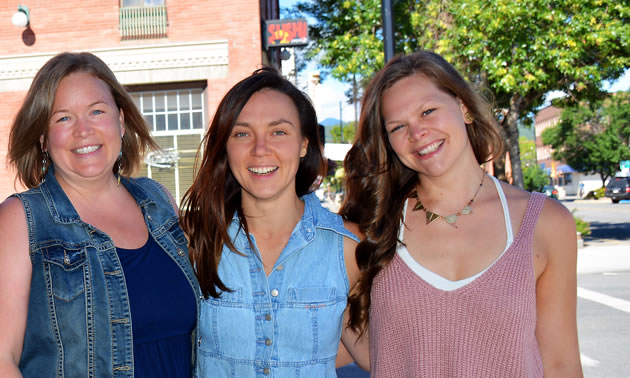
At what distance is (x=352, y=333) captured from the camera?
3004 millimetres

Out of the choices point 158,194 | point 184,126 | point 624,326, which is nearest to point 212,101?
point 184,126

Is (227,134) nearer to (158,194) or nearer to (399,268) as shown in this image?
(158,194)

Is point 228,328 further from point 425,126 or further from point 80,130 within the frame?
point 425,126

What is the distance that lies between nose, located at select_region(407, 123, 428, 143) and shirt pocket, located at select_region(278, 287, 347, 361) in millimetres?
781

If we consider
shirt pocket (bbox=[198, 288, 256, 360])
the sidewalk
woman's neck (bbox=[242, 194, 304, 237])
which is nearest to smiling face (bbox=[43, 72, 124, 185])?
woman's neck (bbox=[242, 194, 304, 237])

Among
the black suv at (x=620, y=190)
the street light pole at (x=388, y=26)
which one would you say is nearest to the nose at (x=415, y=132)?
the street light pole at (x=388, y=26)

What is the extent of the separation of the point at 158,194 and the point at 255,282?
0.76m

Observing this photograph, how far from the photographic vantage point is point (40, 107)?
253cm

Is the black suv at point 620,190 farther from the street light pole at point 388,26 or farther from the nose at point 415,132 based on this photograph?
the nose at point 415,132

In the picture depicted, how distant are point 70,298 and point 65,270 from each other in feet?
0.38

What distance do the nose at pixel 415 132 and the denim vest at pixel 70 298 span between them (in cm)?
141

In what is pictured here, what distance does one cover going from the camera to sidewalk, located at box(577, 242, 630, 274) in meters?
12.0

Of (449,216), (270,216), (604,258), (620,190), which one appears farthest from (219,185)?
(620,190)

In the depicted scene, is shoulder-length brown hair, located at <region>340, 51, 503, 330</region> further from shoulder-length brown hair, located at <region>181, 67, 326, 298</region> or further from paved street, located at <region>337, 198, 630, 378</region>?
paved street, located at <region>337, 198, 630, 378</region>
